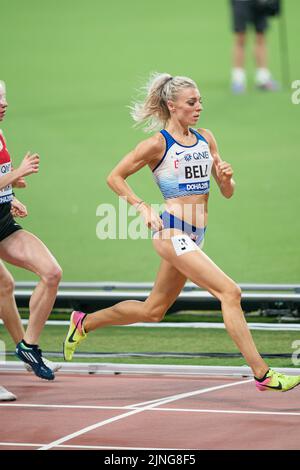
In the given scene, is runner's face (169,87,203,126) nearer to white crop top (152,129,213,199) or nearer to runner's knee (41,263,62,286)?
white crop top (152,129,213,199)

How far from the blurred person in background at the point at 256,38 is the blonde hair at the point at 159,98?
30.5 ft

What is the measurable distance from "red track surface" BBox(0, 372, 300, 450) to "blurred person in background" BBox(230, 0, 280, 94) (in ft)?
31.3

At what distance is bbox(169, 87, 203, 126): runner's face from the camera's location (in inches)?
320

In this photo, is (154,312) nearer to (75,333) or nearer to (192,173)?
(75,333)

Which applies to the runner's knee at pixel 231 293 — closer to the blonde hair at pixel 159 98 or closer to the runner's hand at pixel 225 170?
the runner's hand at pixel 225 170

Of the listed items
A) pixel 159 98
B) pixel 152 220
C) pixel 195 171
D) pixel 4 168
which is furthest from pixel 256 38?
pixel 152 220

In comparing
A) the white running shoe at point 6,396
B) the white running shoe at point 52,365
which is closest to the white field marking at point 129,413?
the white running shoe at point 6,396

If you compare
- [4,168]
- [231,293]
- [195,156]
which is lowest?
[231,293]

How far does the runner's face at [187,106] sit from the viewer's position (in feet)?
26.7


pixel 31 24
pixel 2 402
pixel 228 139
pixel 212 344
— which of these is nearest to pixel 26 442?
pixel 2 402

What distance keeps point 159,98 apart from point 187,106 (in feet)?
0.88

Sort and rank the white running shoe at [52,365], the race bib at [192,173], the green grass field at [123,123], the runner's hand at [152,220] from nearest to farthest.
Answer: the runner's hand at [152,220]
the race bib at [192,173]
the white running shoe at [52,365]
the green grass field at [123,123]

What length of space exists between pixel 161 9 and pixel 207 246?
10035mm

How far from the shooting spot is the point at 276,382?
755 cm
